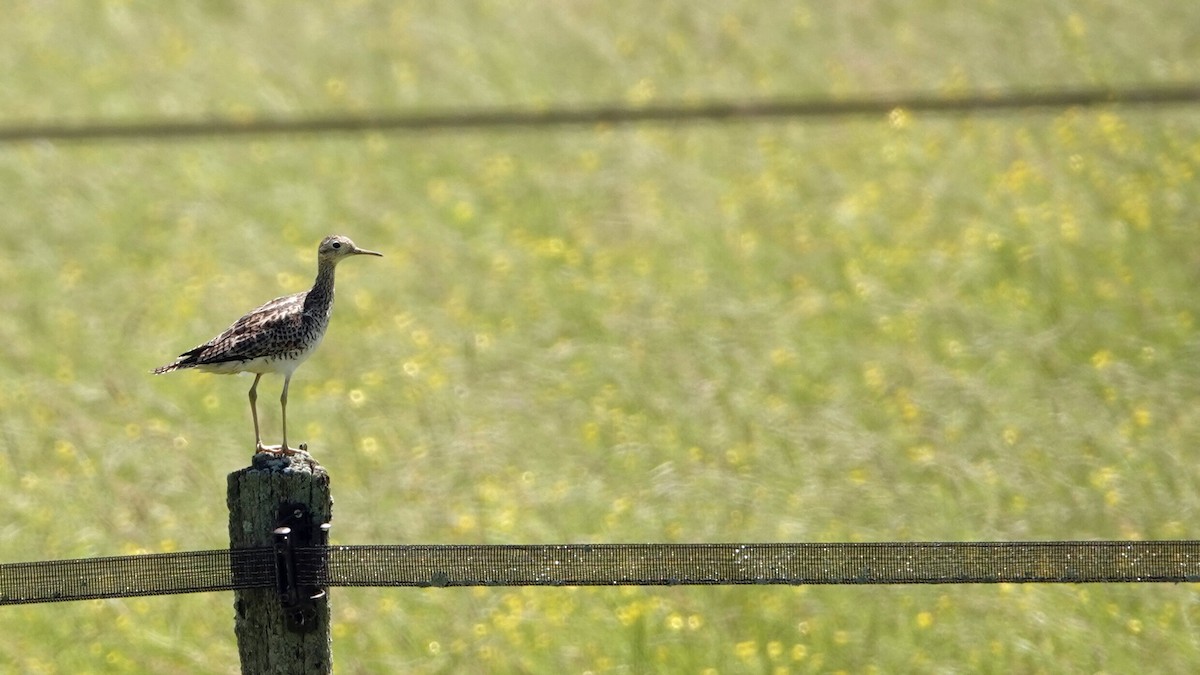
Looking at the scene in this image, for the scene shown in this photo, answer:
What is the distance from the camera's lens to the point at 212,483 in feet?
36.4

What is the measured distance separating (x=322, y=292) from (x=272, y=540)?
5.73ft

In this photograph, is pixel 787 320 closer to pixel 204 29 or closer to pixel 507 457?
pixel 507 457

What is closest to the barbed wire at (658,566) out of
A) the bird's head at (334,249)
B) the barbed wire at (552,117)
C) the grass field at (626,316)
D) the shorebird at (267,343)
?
the shorebird at (267,343)

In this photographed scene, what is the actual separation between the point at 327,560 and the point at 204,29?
15.4 m

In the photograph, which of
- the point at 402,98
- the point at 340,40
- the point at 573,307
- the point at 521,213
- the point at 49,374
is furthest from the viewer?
the point at 340,40

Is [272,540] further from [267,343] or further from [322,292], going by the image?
[322,292]

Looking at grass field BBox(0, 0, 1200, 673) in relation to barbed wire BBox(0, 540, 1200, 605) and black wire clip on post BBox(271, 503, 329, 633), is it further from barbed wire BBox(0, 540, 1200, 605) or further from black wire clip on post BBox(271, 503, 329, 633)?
black wire clip on post BBox(271, 503, 329, 633)

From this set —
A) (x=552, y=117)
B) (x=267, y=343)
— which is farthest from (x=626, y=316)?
(x=267, y=343)

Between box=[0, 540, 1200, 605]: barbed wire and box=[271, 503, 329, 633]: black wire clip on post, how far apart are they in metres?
0.08

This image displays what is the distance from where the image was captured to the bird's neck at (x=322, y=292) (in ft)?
21.3

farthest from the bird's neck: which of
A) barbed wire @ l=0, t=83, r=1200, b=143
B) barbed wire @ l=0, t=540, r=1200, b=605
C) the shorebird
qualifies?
barbed wire @ l=0, t=83, r=1200, b=143

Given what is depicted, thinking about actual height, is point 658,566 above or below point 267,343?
below

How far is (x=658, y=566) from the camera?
5.34m

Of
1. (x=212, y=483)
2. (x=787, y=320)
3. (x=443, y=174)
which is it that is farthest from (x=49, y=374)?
(x=787, y=320)
